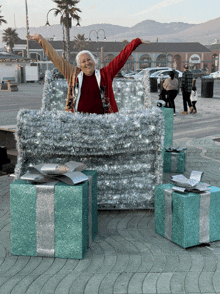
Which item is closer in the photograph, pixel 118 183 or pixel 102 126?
pixel 102 126

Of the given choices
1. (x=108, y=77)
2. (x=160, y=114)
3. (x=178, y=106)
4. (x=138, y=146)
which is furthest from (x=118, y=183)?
(x=178, y=106)

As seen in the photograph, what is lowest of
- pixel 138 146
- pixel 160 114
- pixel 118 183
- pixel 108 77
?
pixel 118 183

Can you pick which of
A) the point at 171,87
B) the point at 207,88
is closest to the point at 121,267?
the point at 171,87

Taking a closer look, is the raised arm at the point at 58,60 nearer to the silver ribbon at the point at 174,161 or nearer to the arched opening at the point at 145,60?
the silver ribbon at the point at 174,161

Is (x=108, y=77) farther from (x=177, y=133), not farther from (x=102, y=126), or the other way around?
(x=177, y=133)

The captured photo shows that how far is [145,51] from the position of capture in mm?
81312

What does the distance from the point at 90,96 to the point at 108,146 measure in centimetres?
120

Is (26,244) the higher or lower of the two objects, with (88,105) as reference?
lower

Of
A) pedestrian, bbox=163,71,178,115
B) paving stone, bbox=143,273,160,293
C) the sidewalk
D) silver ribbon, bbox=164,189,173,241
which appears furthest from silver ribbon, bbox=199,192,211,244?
pedestrian, bbox=163,71,178,115

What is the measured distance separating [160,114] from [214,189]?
0.94 metres

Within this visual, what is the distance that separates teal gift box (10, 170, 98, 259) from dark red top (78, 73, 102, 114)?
184cm

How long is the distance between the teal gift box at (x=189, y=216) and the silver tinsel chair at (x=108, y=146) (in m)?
0.56

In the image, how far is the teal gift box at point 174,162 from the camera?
5.88m

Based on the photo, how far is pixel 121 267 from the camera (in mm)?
3086
